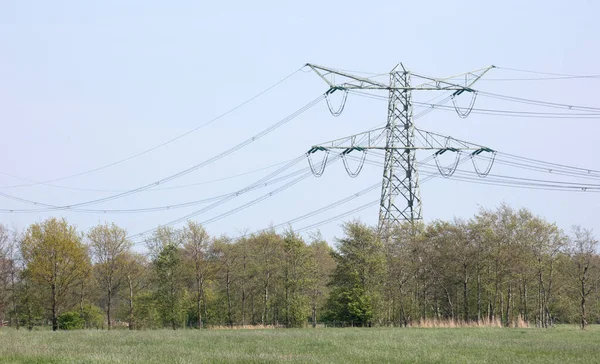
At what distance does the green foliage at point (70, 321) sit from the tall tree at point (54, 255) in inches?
108

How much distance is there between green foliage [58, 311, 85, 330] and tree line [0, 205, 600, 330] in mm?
144

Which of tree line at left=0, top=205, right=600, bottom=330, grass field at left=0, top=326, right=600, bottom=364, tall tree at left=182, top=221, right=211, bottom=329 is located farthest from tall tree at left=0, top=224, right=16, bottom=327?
grass field at left=0, top=326, right=600, bottom=364

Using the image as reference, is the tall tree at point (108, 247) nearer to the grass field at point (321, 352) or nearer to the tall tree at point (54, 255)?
the tall tree at point (54, 255)

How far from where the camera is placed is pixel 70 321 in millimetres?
75938

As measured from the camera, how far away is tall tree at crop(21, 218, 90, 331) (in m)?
71.6

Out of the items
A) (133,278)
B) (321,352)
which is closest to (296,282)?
(133,278)

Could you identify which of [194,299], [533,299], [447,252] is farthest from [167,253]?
[533,299]

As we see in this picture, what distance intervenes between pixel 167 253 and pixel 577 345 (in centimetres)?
5490

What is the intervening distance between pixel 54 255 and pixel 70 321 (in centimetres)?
887

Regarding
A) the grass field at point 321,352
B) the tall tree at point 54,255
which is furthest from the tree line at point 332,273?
the grass field at point 321,352

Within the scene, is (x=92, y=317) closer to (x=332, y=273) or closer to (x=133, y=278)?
(x=133, y=278)

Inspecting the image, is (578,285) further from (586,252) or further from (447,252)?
(447,252)

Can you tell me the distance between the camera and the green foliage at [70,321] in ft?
248

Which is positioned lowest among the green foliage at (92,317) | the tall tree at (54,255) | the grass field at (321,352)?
the green foliage at (92,317)
